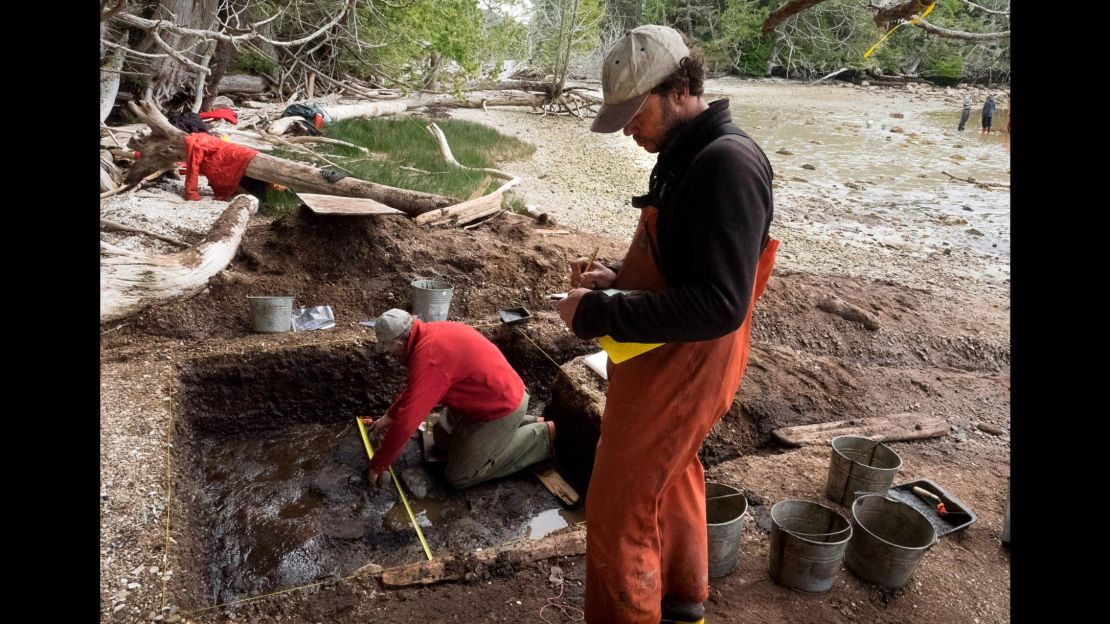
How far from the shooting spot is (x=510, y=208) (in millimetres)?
9664

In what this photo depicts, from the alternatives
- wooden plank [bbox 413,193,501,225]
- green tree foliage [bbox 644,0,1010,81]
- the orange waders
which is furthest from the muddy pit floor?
green tree foliage [bbox 644,0,1010,81]

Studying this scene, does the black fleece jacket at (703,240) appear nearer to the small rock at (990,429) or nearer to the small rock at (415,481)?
the small rock at (415,481)

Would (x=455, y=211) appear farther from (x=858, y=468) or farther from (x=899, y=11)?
(x=858, y=468)

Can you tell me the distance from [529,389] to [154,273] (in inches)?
132

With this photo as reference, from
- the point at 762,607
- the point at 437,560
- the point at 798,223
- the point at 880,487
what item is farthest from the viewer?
the point at 798,223

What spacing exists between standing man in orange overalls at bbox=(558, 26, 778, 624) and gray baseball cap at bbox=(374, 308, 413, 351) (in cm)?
211

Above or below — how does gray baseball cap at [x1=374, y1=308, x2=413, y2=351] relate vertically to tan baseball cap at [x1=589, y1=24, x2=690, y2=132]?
below

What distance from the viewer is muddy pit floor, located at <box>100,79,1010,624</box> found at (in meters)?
3.29

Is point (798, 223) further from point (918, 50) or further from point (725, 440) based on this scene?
point (918, 50)

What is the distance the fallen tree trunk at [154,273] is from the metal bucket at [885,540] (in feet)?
17.6

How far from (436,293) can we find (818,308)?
3.71 metres

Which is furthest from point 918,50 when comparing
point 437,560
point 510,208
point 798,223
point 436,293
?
point 437,560

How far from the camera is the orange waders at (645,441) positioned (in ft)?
7.39

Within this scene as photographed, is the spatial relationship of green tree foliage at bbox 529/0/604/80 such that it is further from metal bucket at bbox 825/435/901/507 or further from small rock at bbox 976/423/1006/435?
metal bucket at bbox 825/435/901/507
